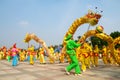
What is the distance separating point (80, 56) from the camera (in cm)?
1386

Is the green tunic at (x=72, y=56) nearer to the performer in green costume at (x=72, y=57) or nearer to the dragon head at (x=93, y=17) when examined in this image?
the performer in green costume at (x=72, y=57)

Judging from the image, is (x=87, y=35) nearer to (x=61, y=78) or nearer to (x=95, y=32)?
(x=95, y=32)

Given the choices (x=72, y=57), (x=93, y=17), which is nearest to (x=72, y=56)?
(x=72, y=57)

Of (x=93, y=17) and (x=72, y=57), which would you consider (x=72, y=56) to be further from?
(x=93, y=17)

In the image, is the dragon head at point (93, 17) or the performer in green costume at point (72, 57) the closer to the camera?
the performer in green costume at point (72, 57)

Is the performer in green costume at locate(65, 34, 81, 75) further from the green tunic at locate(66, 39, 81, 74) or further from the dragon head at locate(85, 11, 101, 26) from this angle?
the dragon head at locate(85, 11, 101, 26)

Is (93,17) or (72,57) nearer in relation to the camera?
(72,57)

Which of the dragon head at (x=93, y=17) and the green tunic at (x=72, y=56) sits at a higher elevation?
the dragon head at (x=93, y=17)

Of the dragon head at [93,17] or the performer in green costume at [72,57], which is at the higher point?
the dragon head at [93,17]

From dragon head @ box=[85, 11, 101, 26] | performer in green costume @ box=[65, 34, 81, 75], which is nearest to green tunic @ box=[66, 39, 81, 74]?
performer in green costume @ box=[65, 34, 81, 75]

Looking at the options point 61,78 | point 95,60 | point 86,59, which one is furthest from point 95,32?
point 61,78

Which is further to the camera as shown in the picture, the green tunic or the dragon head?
the dragon head

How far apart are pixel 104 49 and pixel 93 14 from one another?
337 cm

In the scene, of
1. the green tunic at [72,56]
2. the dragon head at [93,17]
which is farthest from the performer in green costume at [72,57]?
the dragon head at [93,17]
